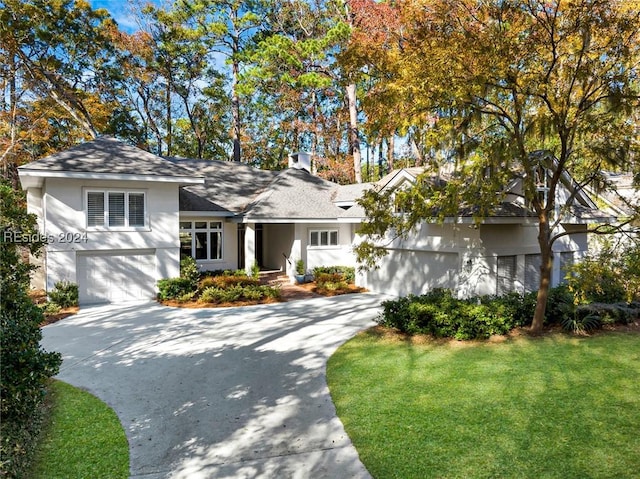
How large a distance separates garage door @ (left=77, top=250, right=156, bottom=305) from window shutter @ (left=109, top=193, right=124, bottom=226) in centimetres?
124

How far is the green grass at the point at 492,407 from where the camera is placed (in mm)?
4949

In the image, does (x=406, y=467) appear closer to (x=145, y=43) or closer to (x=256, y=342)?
(x=256, y=342)

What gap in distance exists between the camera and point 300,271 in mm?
19594

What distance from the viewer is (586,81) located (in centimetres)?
926

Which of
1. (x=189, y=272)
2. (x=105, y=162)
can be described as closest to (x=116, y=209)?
(x=105, y=162)

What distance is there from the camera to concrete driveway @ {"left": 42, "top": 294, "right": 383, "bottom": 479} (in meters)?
5.11

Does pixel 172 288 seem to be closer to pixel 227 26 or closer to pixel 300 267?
pixel 300 267

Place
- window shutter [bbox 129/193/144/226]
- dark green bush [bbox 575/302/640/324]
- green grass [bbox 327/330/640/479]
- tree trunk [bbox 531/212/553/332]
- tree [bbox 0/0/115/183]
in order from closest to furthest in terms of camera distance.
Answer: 1. green grass [bbox 327/330/640/479]
2. tree trunk [bbox 531/212/553/332]
3. dark green bush [bbox 575/302/640/324]
4. window shutter [bbox 129/193/144/226]
5. tree [bbox 0/0/115/183]

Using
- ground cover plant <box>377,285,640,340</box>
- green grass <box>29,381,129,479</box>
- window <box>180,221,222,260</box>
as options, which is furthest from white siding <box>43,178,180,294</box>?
ground cover plant <box>377,285,640,340</box>

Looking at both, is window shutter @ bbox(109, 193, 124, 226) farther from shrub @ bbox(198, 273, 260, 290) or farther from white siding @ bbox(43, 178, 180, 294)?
shrub @ bbox(198, 273, 260, 290)

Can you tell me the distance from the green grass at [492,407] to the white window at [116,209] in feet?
33.5

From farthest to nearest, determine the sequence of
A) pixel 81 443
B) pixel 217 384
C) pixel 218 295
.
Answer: pixel 218 295 < pixel 217 384 < pixel 81 443

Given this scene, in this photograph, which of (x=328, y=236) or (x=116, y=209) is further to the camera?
(x=328, y=236)

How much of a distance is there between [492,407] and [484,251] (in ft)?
26.7
